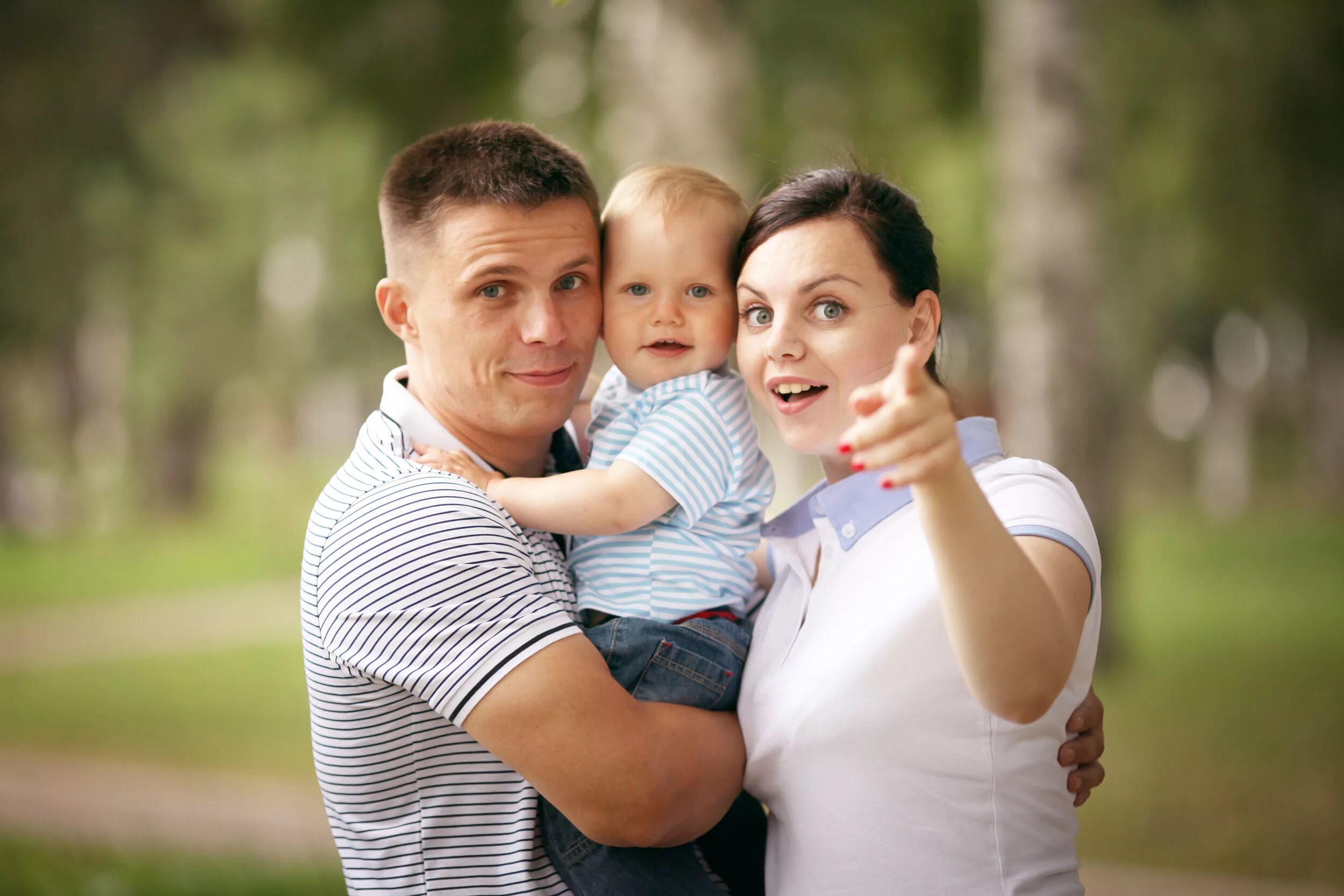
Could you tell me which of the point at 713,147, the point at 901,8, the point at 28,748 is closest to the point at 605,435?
the point at 713,147

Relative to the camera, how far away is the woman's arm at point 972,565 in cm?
167

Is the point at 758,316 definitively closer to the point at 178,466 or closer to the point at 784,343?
the point at 784,343

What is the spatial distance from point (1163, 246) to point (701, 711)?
46.4 ft

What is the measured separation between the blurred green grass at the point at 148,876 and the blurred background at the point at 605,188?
0.03 metres

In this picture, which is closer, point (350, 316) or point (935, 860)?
point (935, 860)

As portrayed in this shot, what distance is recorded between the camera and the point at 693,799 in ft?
7.38

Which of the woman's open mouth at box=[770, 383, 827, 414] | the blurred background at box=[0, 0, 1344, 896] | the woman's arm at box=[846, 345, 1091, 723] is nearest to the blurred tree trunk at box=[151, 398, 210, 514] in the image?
the blurred background at box=[0, 0, 1344, 896]

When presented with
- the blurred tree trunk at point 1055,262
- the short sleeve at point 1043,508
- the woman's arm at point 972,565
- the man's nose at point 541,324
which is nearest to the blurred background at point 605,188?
the blurred tree trunk at point 1055,262

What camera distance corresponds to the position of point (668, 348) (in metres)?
2.64

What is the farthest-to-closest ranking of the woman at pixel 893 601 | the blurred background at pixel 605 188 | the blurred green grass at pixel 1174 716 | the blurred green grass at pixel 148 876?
the blurred background at pixel 605 188 → the blurred green grass at pixel 1174 716 → the blurred green grass at pixel 148 876 → the woman at pixel 893 601

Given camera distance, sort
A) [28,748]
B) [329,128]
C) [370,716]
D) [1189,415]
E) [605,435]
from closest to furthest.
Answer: [370,716] < [605,435] < [28,748] < [329,128] < [1189,415]

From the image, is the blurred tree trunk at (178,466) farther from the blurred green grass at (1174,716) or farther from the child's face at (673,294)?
the child's face at (673,294)

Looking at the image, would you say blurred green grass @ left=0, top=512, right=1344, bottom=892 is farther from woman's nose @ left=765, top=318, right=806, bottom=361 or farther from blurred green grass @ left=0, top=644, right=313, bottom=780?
woman's nose @ left=765, top=318, right=806, bottom=361

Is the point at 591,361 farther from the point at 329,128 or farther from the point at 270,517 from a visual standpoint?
the point at 270,517
